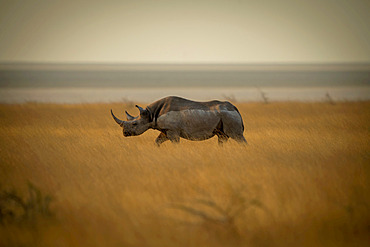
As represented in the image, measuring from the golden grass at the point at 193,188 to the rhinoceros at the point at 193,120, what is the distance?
0.88ft

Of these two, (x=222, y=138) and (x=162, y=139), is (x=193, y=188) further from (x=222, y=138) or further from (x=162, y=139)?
(x=162, y=139)

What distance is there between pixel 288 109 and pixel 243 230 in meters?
13.7

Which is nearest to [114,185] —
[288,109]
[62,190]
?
[62,190]

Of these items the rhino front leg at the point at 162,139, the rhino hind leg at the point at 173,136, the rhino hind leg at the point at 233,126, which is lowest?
the rhino front leg at the point at 162,139

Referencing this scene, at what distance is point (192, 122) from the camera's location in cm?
980

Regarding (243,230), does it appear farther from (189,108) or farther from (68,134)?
(68,134)

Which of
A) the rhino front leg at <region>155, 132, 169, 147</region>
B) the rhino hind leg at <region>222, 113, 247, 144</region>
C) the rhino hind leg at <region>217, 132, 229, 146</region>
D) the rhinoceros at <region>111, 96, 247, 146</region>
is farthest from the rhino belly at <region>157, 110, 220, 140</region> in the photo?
the rhino front leg at <region>155, 132, 169, 147</region>

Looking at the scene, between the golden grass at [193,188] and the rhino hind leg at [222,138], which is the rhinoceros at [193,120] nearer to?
the rhino hind leg at [222,138]

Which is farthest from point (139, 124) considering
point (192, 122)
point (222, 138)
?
point (222, 138)

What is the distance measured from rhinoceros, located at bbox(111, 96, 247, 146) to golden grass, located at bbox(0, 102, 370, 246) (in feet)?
0.88

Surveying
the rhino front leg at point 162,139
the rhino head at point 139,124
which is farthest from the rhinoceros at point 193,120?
the rhino front leg at point 162,139

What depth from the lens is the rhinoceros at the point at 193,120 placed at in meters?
9.82

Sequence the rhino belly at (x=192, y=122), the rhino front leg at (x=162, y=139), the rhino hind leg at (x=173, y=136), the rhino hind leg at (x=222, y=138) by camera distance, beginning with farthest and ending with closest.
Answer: the rhino front leg at (x=162, y=139) → the rhino hind leg at (x=222, y=138) → the rhino hind leg at (x=173, y=136) → the rhino belly at (x=192, y=122)

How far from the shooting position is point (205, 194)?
21.2ft
